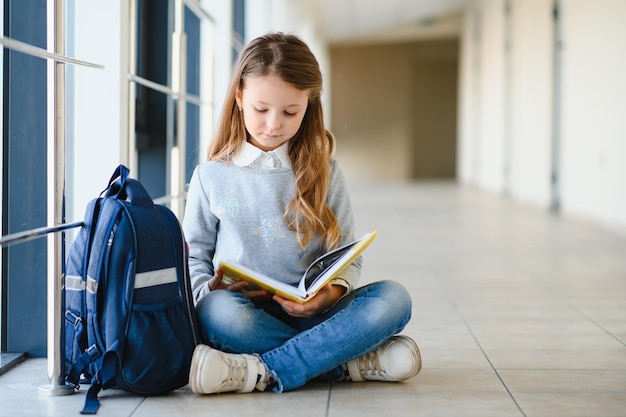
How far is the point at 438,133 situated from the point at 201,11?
604 inches

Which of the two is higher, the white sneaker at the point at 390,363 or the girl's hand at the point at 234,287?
the girl's hand at the point at 234,287

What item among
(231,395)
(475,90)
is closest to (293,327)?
(231,395)

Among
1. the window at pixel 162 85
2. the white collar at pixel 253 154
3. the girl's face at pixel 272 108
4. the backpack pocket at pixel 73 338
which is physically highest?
the window at pixel 162 85

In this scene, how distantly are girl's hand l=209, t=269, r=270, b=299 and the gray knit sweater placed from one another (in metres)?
0.02

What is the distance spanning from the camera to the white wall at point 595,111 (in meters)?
5.59

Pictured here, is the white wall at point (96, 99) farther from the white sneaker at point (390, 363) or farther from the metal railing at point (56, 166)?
the white sneaker at point (390, 363)

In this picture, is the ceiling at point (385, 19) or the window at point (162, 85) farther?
the ceiling at point (385, 19)

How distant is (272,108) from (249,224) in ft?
0.82

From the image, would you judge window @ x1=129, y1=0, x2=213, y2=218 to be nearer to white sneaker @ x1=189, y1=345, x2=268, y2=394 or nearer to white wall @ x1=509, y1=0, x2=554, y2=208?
white sneaker @ x1=189, y1=345, x2=268, y2=394

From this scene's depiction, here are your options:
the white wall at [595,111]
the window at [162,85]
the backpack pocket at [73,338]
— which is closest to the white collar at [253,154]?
the backpack pocket at [73,338]

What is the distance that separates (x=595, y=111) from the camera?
624cm

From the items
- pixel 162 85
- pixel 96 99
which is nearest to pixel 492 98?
pixel 162 85

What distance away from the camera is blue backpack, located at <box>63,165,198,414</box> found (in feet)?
5.49

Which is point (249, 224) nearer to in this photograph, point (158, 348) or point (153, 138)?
point (158, 348)
